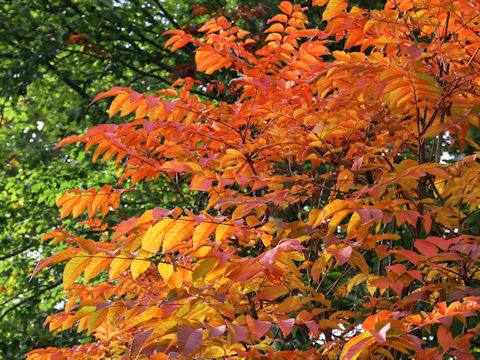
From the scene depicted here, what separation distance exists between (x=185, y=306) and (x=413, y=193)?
1312 millimetres

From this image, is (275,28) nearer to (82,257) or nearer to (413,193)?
(413,193)

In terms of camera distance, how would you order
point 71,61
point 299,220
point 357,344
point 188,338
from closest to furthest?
point 188,338, point 357,344, point 299,220, point 71,61

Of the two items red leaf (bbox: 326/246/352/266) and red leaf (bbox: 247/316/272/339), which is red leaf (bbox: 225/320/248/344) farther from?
red leaf (bbox: 326/246/352/266)

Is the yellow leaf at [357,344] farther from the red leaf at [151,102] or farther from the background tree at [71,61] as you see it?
the background tree at [71,61]

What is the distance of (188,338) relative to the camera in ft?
3.87

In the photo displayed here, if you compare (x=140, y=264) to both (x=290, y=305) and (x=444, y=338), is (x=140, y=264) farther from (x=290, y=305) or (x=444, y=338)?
(x=444, y=338)

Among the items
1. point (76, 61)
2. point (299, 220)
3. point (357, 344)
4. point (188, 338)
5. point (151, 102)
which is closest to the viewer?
point (188, 338)

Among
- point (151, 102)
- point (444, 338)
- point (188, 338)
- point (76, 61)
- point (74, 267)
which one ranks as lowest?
point (444, 338)

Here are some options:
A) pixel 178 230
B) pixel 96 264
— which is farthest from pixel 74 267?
pixel 178 230

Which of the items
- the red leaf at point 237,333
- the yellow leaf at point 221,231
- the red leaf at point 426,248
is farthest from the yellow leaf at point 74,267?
the red leaf at point 426,248

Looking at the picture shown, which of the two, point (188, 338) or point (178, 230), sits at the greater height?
point (178, 230)

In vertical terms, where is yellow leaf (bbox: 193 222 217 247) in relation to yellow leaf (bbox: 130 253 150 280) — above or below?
above

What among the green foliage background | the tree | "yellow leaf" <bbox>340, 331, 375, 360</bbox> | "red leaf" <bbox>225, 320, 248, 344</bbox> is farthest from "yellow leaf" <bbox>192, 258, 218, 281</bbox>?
the green foliage background

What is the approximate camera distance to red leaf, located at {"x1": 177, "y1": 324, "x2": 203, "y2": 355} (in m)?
1.16
